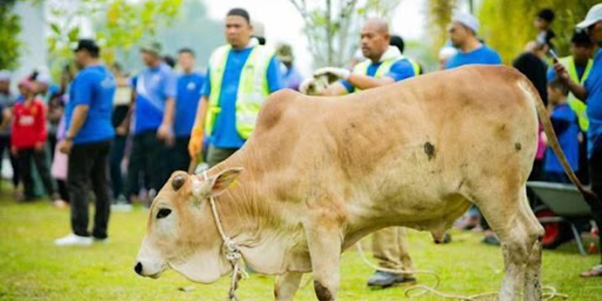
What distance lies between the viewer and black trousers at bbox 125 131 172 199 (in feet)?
50.7

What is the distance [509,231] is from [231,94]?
11.8 feet

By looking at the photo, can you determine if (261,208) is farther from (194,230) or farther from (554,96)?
(554,96)

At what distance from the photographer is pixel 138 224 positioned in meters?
14.1

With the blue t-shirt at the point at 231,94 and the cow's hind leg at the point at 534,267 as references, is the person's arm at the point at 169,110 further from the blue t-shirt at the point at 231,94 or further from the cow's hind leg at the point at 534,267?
the cow's hind leg at the point at 534,267

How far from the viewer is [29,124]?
17766mm

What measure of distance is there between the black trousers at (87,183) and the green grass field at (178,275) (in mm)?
359

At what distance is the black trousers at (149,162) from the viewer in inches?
608

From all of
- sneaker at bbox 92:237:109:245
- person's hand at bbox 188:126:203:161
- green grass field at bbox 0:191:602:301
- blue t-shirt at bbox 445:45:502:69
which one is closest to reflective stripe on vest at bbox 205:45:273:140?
person's hand at bbox 188:126:203:161

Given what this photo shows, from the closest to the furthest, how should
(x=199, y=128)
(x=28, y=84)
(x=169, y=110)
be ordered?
1. (x=199, y=128)
2. (x=169, y=110)
3. (x=28, y=84)

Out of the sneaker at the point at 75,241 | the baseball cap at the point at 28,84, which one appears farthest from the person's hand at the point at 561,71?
the baseball cap at the point at 28,84

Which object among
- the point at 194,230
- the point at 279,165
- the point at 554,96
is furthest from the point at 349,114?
the point at 554,96

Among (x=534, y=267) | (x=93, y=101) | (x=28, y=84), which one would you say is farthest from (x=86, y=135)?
(x=534, y=267)

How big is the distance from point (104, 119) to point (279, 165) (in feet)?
18.7

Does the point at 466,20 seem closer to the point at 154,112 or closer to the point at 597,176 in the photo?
the point at 597,176
